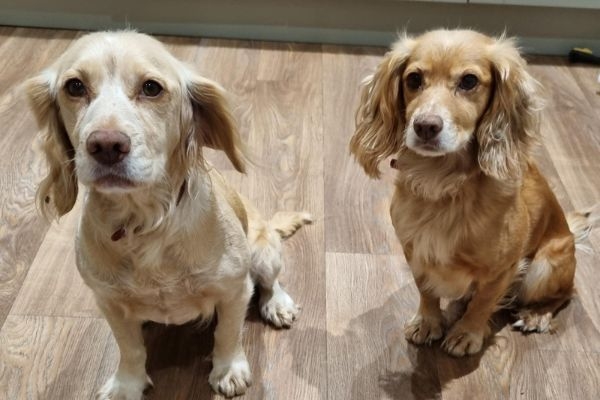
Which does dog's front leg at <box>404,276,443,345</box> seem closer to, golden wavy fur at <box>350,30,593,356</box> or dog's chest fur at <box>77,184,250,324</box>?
golden wavy fur at <box>350,30,593,356</box>

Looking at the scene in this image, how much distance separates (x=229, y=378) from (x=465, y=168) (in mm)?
854

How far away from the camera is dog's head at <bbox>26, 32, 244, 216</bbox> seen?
48.3 inches

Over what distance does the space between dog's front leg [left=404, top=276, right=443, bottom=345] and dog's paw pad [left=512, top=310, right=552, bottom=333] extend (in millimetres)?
259

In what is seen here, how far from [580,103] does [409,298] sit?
1673mm

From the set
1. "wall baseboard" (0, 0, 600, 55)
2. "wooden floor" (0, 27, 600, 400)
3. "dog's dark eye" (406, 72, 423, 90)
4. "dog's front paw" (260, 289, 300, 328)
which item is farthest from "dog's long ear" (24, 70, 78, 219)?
"wall baseboard" (0, 0, 600, 55)

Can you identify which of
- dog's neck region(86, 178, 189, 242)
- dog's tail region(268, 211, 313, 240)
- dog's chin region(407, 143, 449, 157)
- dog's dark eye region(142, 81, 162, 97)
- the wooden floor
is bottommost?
the wooden floor

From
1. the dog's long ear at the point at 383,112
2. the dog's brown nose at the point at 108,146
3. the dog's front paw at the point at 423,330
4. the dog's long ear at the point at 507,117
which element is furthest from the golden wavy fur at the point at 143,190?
the dog's long ear at the point at 507,117

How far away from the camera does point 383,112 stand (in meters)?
1.70

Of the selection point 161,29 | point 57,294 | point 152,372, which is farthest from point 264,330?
point 161,29

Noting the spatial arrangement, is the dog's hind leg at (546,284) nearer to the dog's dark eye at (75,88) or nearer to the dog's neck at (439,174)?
the dog's neck at (439,174)

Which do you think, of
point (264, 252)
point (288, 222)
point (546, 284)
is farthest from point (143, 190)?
point (546, 284)

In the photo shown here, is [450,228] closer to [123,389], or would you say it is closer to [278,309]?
[278,309]

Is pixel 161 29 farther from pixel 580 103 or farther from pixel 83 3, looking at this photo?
pixel 580 103

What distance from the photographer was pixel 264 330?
1951mm
